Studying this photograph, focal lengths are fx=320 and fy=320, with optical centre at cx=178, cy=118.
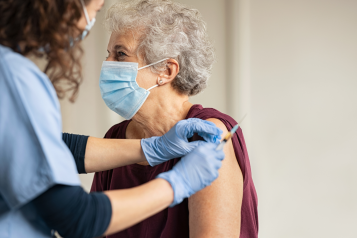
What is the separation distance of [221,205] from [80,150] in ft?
1.89

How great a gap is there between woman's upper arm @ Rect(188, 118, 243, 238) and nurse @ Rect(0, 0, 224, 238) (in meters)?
0.29

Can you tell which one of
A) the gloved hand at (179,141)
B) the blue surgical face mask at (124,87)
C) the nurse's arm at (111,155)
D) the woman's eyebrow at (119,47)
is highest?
the woman's eyebrow at (119,47)

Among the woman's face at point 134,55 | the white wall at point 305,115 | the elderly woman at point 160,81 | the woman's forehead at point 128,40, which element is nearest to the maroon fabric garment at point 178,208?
the elderly woman at point 160,81

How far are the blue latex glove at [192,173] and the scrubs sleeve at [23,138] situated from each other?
28cm

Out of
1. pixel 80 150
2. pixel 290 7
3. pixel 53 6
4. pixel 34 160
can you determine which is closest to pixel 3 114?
pixel 34 160

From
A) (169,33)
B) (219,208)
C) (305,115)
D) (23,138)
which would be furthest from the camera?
(305,115)

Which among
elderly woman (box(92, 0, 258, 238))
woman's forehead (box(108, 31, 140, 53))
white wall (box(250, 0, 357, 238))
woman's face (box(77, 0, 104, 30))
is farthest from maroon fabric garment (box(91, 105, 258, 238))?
white wall (box(250, 0, 357, 238))

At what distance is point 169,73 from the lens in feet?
4.63

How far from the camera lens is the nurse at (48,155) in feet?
2.21

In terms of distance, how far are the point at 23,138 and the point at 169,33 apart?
2.81 ft

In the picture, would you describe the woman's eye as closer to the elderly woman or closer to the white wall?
the elderly woman

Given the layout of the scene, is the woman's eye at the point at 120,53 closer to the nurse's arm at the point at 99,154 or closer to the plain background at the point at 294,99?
the nurse's arm at the point at 99,154

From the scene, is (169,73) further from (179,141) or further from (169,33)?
(179,141)

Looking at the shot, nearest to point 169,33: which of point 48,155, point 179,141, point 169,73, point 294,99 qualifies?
point 169,73
